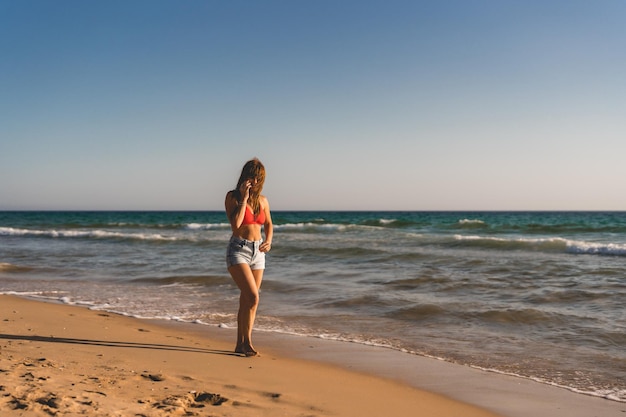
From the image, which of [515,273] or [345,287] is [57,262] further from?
[515,273]

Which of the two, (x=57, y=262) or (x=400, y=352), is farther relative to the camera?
(x=57, y=262)

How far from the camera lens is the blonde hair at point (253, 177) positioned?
5426 millimetres

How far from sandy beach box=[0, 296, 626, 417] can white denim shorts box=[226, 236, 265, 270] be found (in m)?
0.97

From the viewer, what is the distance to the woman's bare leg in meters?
5.45

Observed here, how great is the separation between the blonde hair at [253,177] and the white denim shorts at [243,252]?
1.04ft

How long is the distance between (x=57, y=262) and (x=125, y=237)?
1272cm

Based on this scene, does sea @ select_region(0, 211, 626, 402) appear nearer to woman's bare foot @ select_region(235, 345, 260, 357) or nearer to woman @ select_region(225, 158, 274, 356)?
woman's bare foot @ select_region(235, 345, 260, 357)

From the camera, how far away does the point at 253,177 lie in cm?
543

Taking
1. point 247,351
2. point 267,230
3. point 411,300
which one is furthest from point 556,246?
point 247,351

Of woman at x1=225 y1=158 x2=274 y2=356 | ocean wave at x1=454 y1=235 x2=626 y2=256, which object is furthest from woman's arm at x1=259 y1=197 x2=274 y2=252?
ocean wave at x1=454 y1=235 x2=626 y2=256

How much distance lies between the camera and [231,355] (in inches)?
222

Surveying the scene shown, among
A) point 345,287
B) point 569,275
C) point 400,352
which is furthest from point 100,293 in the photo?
point 569,275

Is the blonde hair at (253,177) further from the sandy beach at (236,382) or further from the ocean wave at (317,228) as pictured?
the ocean wave at (317,228)

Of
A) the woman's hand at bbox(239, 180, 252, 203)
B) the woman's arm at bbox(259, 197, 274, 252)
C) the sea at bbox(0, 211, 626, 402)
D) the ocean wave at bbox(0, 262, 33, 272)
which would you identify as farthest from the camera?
the ocean wave at bbox(0, 262, 33, 272)
